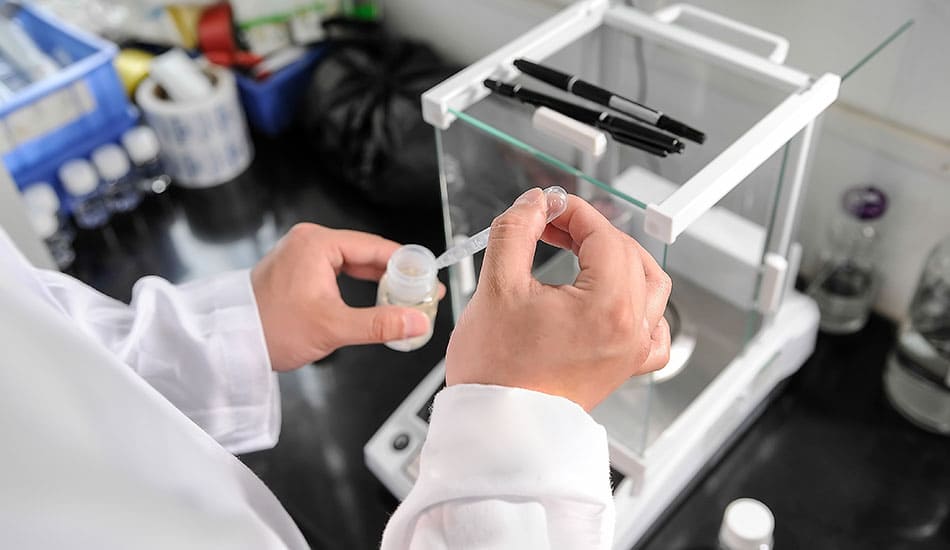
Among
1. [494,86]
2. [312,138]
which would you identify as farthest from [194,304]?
[312,138]

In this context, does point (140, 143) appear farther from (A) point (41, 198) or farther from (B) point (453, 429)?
(B) point (453, 429)

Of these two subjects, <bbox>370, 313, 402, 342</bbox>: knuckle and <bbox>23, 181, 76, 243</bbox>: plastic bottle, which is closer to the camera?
<bbox>370, 313, 402, 342</bbox>: knuckle

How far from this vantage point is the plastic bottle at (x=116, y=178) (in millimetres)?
1202

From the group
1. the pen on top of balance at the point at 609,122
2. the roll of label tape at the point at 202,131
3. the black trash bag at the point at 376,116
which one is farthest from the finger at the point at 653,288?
the roll of label tape at the point at 202,131

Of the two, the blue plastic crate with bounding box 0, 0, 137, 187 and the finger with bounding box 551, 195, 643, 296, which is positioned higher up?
the finger with bounding box 551, 195, 643, 296

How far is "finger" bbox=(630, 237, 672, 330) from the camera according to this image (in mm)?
550

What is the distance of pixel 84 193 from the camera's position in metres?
1.19

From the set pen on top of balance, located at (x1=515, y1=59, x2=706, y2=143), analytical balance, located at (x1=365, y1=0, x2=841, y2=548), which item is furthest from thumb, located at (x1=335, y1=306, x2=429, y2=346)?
pen on top of balance, located at (x1=515, y1=59, x2=706, y2=143)

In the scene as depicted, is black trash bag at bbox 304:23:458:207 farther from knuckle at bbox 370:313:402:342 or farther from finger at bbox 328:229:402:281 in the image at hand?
knuckle at bbox 370:313:402:342

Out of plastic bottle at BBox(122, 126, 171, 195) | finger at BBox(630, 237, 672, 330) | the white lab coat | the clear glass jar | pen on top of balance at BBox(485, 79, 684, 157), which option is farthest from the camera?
plastic bottle at BBox(122, 126, 171, 195)

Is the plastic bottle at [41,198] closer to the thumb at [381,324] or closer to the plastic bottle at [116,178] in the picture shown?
the plastic bottle at [116,178]

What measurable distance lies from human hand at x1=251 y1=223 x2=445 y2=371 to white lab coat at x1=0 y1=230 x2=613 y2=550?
17 cm

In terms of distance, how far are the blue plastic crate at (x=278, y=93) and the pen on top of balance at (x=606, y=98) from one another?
2.20ft

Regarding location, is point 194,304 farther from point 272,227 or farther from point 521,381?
point 272,227
